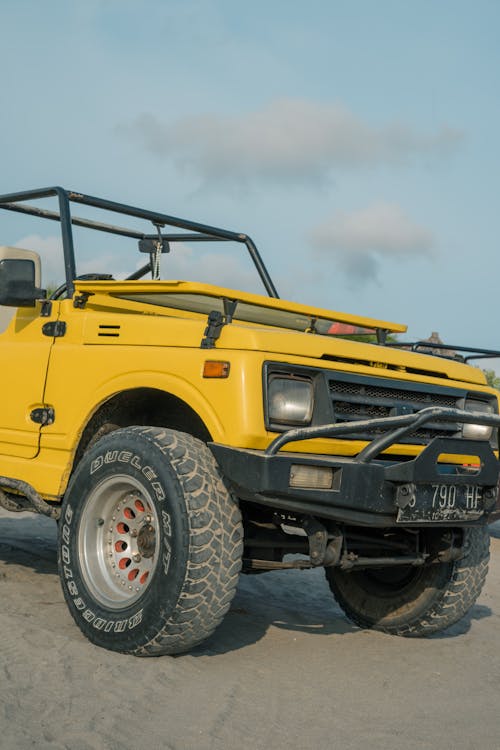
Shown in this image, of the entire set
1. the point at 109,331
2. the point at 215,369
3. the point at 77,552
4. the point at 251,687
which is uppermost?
the point at 109,331

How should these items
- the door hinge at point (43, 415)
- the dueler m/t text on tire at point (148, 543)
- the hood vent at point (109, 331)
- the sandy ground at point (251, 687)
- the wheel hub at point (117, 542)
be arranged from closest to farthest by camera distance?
the sandy ground at point (251, 687) < the dueler m/t text on tire at point (148, 543) < the wheel hub at point (117, 542) < the hood vent at point (109, 331) < the door hinge at point (43, 415)

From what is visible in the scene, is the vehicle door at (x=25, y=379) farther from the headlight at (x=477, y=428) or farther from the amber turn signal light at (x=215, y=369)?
the headlight at (x=477, y=428)

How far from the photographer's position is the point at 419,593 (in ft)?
15.9

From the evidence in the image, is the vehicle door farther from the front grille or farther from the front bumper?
the front grille

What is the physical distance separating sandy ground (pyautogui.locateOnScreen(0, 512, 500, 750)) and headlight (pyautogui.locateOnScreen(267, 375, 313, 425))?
1112mm

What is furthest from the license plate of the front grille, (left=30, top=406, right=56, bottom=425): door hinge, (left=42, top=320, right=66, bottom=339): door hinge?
(left=42, top=320, right=66, bottom=339): door hinge

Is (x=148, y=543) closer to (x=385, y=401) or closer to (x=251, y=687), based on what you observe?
(x=251, y=687)

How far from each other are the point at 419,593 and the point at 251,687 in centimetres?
149

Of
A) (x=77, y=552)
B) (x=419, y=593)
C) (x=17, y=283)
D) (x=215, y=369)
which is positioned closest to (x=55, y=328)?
(x=17, y=283)

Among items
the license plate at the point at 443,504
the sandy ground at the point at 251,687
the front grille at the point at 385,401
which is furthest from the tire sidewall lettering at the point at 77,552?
the license plate at the point at 443,504

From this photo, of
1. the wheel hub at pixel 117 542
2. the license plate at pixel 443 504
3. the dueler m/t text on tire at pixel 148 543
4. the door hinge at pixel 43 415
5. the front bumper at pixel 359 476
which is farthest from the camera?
the door hinge at pixel 43 415

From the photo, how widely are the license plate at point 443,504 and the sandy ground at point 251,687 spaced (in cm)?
77

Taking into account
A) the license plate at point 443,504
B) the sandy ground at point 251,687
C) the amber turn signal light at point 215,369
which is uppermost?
the amber turn signal light at point 215,369

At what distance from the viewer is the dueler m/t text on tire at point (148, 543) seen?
365 centimetres
